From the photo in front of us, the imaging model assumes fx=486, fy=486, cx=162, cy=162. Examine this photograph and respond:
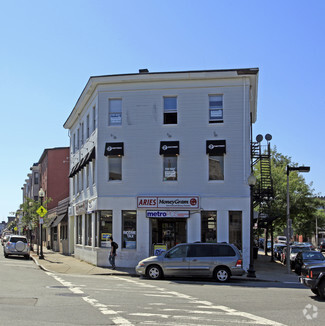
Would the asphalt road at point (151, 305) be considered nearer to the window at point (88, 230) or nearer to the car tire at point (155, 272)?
the car tire at point (155, 272)

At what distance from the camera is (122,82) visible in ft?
90.4

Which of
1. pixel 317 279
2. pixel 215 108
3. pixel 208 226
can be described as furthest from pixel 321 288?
pixel 215 108

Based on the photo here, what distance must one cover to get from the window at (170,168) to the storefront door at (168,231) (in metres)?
2.38

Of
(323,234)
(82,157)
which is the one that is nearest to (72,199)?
(82,157)

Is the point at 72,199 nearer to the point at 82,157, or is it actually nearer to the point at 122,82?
the point at 82,157

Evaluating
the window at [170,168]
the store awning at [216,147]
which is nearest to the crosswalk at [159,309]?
the window at [170,168]

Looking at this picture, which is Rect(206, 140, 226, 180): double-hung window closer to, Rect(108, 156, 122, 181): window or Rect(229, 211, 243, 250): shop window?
Rect(229, 211, 243, 250): shop window

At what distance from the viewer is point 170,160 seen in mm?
26812

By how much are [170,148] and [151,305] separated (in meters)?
14.8

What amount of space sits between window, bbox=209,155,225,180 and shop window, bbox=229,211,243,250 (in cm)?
212

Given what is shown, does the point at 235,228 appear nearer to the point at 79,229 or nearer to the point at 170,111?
the point at 170,111

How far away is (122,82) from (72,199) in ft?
46.4

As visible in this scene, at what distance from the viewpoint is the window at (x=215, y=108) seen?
87.1ft

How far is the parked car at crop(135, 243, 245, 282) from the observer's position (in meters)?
20.1
